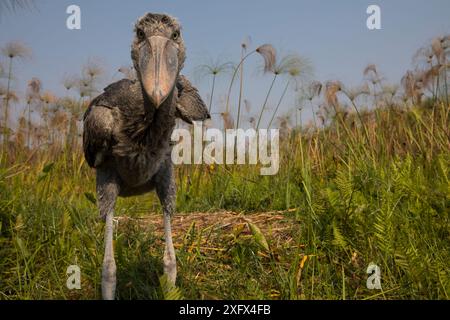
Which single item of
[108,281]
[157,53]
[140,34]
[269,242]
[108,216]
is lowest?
[108,281]

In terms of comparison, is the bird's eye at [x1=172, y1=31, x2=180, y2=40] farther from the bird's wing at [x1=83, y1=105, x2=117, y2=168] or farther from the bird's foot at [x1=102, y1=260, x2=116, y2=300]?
the bird's foot at [x1=102, y1=260, x2=116, y2=300]

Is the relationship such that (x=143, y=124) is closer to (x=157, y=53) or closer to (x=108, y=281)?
(x=157, y=53)

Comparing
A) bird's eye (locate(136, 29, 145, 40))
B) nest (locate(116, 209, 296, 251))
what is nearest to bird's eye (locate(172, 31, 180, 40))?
bird's eye (locate(136, 29, 145, 40))

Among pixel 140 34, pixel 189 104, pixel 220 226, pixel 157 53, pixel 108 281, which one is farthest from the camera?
pixel 220 226

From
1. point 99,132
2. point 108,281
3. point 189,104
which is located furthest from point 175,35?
A: point 108,281

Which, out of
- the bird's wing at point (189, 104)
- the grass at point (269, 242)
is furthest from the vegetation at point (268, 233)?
the bird's wing at point (189, 104)

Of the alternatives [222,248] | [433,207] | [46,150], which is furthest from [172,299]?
[46,150]

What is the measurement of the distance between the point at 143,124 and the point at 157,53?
1.48ft

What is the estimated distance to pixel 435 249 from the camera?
2.71 m

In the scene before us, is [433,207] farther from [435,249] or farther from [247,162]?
[247,162]

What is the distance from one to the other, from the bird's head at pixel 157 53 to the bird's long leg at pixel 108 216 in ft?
2.47

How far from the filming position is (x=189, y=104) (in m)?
2.79

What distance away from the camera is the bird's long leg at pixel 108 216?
8.11ft

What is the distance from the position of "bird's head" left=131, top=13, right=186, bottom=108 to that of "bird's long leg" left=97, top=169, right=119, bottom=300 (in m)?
0.75
